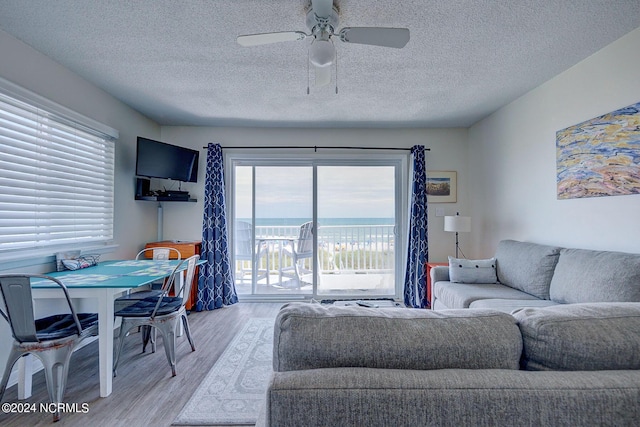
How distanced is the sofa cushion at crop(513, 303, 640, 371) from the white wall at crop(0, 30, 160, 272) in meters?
3.18

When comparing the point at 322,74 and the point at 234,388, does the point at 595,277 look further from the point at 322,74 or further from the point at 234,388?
the point at 234,388

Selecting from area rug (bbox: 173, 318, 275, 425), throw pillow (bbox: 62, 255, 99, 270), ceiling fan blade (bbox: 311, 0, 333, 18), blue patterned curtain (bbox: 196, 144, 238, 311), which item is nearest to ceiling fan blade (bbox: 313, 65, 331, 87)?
ceiling fan blade (bbox: 311, 0, 333, 18)

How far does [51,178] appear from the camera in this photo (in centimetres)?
A: 245

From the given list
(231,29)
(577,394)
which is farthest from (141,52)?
(577,394)

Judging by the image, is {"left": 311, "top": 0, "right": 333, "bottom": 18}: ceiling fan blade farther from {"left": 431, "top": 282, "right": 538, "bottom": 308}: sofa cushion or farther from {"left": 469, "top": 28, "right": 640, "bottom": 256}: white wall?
{"left": 431, "top": 282, "right": 538, "bottom": 308}: sofa cushion

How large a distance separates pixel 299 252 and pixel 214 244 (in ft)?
3.78

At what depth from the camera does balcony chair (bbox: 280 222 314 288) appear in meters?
Result: 4.16

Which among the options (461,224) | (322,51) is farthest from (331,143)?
(322,51)

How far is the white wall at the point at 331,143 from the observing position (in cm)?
409

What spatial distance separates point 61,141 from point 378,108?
3104 millimetres

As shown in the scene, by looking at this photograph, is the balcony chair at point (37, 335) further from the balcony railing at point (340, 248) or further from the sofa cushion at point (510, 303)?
the sofa cushion at point (510, 303)

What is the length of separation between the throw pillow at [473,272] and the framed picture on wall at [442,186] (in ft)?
4.57

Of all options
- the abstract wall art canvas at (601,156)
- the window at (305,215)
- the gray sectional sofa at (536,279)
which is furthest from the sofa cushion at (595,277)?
the window at (305,215)

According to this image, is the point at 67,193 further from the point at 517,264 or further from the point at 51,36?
the point at 517,264
